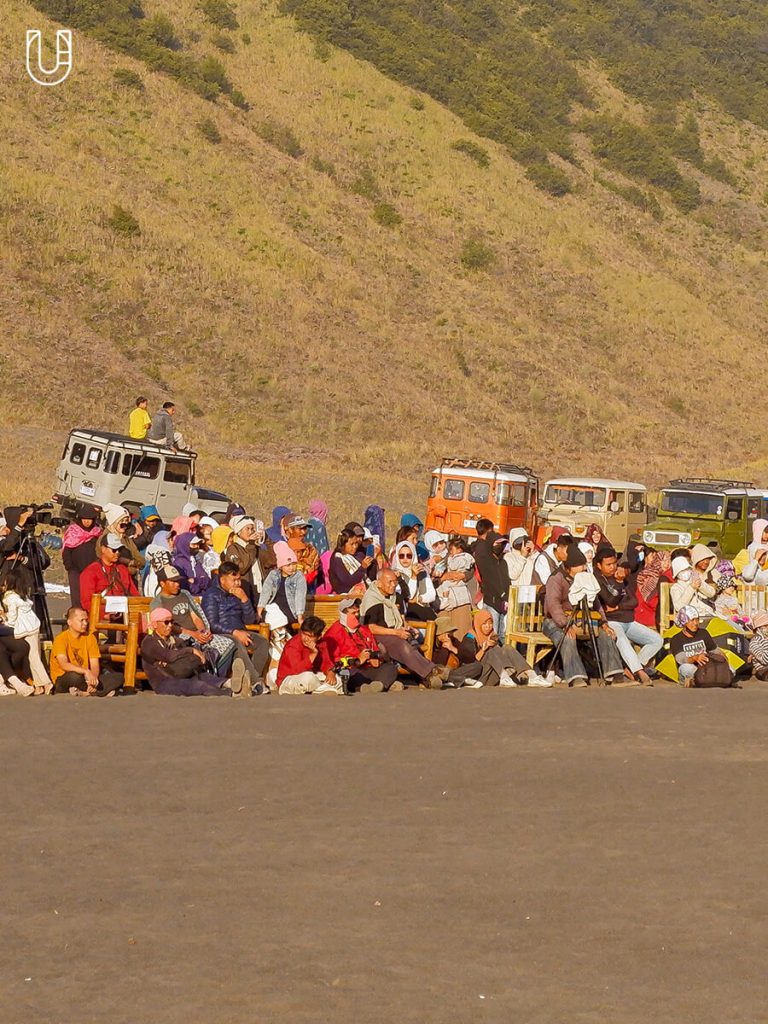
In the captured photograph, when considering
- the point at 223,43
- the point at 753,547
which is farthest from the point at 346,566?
the point at 223,43

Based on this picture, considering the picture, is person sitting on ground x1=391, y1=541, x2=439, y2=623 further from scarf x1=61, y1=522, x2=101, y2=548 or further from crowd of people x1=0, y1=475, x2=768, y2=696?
scarf x1=61, y1=522, x2=101, y2=548

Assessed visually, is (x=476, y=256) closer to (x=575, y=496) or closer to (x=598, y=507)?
(x=575, y=496)

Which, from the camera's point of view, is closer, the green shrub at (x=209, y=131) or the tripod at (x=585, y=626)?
the tripod at (x=585, y=626)

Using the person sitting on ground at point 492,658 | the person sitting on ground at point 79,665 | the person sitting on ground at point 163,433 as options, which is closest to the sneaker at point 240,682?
the person sitting on ground at point 79,665

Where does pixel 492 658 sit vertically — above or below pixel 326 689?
above

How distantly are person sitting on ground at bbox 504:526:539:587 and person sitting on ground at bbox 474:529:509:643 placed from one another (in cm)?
7

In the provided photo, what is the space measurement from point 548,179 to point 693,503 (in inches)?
2162

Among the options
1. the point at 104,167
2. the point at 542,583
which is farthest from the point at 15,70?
the point at 542,583

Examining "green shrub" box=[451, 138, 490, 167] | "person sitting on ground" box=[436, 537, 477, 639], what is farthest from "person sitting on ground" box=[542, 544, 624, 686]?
"green shrub" box=[451, 138, 490, 167]

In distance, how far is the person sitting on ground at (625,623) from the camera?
50.6 feet

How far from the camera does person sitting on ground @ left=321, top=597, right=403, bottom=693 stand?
1424 centimetres

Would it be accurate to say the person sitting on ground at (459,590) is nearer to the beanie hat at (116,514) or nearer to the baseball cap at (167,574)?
the baseball cap at (167,574)

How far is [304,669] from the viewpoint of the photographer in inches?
544

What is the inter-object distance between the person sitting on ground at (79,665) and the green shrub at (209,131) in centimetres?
6237
